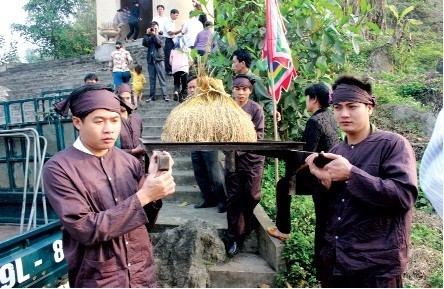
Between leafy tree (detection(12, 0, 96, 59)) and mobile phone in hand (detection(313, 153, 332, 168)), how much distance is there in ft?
63.9

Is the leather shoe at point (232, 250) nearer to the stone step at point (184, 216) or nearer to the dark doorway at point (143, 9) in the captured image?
the stone step at point (184, 216)

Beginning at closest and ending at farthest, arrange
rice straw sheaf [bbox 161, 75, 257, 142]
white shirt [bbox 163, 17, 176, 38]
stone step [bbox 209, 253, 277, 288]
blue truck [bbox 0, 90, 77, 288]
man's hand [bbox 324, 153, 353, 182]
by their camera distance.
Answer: man's hand [bbox 324, 153, 353, 182]
rice straw sheaf [bbox 161, 75, 257, 142]
blue truck [bbox 0, 90, 77, 288]
stone step [bbox 209, 253, 277, 288]
white shirt [bbox 163, 17, 176, 38]

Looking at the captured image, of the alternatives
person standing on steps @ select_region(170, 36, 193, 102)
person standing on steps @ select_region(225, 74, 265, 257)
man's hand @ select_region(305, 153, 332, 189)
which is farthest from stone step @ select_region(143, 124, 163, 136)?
man's hand @ select_region(305, 153, 332, 189)

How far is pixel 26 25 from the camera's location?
67.9 feet

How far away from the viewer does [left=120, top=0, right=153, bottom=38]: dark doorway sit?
16.1m

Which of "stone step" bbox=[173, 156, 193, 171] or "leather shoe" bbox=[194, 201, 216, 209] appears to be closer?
"leather shoe" bbox=[194, 201, 216, 209]

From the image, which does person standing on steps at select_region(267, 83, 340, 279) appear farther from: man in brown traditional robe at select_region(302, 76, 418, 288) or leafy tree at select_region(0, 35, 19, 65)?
leafy tree at select_region(0, 35, 19, 65)

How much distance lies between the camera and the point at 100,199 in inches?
80.8

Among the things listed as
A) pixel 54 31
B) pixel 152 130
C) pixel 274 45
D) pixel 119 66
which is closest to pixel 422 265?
pixel 274 45

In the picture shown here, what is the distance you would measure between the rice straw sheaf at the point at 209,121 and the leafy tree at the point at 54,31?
1862 cm

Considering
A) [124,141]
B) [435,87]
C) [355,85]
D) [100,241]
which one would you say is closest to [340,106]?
[355,85]

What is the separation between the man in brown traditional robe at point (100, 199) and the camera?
191 cm

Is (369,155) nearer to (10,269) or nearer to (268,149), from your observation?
(268,149)

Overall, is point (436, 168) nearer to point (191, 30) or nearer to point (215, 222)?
point (215, 222)
